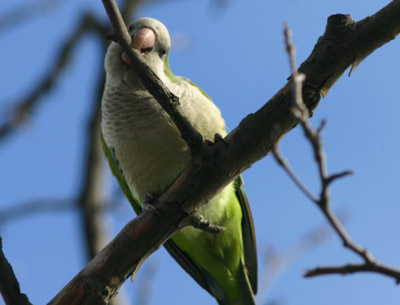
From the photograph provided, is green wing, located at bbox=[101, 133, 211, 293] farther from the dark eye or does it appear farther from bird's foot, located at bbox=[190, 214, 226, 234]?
bird's foot, located at bbox=[190, 214, 226, 234]

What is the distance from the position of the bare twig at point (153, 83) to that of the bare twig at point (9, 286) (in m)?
1.19

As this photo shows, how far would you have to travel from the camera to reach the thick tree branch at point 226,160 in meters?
2.88

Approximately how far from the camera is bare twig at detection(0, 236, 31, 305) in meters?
2.75

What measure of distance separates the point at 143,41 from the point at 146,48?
0.08 meters

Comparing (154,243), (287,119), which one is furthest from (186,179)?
(287,119)

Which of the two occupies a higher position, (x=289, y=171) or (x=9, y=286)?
(x=9, y=286)

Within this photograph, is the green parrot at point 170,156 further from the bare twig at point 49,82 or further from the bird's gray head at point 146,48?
the bare twig at point 49,82

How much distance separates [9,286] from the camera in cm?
276

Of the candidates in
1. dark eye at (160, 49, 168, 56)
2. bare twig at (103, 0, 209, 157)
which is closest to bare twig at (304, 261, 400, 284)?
bare twig at (103, 0, 209, 157)

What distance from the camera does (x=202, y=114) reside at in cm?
400

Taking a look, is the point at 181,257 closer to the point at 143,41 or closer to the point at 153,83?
the point at 143,41

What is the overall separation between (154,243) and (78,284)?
0.51m

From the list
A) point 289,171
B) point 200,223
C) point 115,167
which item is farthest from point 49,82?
point 289,171

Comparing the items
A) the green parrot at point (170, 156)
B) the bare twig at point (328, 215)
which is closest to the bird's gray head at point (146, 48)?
the green parrot at point (170, 156)
